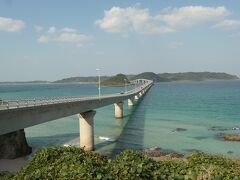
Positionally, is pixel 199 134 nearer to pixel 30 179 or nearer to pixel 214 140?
pixel 214 140

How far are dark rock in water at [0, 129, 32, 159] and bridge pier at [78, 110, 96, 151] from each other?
8.20 metres

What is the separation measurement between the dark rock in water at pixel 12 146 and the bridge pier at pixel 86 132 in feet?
26.9

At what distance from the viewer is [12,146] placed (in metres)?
43.7

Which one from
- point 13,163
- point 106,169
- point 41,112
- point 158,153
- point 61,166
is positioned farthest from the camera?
point 158,153

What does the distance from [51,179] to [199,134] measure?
171 ft

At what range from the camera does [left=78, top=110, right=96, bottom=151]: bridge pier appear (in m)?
50.3

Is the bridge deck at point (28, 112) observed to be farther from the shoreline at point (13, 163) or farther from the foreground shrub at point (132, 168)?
the foreground shrub at point (132, 168)

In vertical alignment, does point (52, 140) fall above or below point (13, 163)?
below

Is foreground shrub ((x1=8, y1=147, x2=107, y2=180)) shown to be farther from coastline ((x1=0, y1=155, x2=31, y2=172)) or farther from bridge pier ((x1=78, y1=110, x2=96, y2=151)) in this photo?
bridge pier ((x1=78, y1=110, x2=96, y2=151))

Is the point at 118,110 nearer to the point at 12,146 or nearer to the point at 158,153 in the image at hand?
the point at 158,153

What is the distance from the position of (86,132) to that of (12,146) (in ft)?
36.1

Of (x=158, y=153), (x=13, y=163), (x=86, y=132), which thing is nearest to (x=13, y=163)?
(x=13, y=163)

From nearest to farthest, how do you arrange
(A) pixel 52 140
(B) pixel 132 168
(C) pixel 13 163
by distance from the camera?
(B) pixel 132 168 → (C) pixel 13 163 → (A) pixel 52 140

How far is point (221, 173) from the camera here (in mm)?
14734
